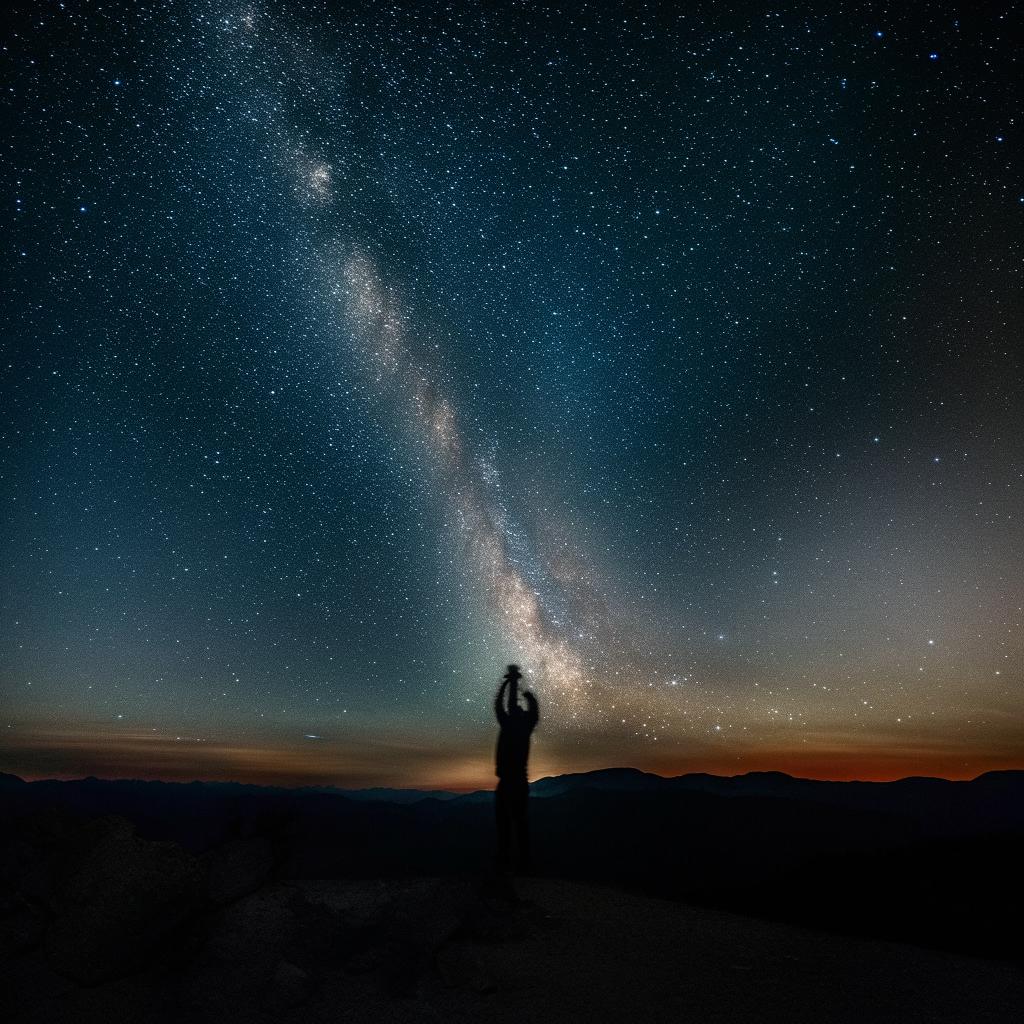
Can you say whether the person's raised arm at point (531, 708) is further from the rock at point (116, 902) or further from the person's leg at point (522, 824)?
the rock at point (116, 902)

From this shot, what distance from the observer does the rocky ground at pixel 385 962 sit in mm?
3936

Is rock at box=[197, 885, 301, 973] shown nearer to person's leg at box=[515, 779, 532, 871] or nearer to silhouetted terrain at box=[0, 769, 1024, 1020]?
silhouetted terrain at box=[0, 769, 1024, 1020]

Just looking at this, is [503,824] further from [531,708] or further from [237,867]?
[237,867]

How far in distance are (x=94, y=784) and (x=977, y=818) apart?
202115mm

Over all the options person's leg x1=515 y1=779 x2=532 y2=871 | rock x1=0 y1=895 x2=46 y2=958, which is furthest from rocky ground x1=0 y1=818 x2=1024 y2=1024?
person's leg x1=515 y1=779 x2=532 y2=871

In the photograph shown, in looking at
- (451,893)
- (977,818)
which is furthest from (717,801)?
(451,893)

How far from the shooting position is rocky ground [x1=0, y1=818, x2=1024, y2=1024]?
12.9 feet

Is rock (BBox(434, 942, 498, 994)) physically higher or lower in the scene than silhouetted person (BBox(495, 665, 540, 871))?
lower

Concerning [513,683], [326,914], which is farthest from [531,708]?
[326,914]

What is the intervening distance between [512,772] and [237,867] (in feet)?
10.7

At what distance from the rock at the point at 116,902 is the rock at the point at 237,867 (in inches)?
39.2

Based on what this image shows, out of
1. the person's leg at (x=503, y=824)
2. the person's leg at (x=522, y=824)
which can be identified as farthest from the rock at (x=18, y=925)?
the person's leg at (x=522, y=824)

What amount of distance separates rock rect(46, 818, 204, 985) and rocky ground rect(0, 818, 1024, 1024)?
1 cm

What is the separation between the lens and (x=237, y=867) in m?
6.04
